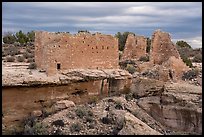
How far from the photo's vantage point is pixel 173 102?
15.0m

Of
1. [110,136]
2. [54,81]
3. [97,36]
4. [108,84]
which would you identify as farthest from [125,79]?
[110,136]

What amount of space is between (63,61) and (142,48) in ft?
22.7

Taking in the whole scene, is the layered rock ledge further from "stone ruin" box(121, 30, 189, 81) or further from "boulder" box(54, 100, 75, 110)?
"stone ruin" box(121, 30, 189, 81)

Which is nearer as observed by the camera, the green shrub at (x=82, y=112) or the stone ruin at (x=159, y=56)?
the green shrub at (x=82, y=112)

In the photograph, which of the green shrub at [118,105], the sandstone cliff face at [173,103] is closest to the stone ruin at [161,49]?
the sandstone cliff face at [173,103]

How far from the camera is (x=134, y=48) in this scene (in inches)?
856

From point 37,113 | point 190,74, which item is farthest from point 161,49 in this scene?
point 37,113

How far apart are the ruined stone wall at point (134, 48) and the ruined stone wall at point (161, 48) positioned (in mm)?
2593

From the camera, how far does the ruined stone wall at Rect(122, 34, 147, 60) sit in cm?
2139

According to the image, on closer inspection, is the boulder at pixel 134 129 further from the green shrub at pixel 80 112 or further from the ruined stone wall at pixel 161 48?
the ruined stone wall at pixel 161 48

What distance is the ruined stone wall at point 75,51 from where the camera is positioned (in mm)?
16031

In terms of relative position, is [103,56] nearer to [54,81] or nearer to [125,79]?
[125,79]

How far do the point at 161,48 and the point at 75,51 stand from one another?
15.5 ft

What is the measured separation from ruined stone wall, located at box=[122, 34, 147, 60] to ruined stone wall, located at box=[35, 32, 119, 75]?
11.9ft
